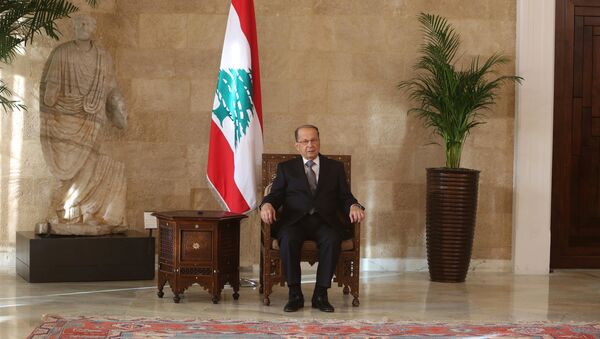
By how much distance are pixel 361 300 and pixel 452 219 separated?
5.12 ft

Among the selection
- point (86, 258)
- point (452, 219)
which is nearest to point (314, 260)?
point (452, 219)

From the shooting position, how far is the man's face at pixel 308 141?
7.11 meters

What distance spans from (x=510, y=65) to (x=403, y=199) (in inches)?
66.1

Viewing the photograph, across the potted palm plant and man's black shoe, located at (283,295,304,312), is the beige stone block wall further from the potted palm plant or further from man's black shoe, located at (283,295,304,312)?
man's black shoe, located at (283,295,304,312)

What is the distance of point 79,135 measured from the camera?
8.06 metres

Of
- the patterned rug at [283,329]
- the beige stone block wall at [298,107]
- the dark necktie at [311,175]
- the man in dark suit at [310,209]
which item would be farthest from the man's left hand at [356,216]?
the beige stone block wall at [298,107]

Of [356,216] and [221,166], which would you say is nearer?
[356,216]

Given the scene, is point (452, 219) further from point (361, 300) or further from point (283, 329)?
point (283, 329)

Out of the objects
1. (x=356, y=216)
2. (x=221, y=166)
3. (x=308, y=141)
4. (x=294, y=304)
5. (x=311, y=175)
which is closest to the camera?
(x=294, y=304)

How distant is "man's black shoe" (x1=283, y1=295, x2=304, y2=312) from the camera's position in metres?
6.74

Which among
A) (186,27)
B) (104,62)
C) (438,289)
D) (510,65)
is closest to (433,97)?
(510,65)

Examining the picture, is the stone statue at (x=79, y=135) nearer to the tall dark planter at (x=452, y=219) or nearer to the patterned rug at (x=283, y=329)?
the patterned rug at (x=283, y=329)

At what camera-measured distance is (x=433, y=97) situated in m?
8.72

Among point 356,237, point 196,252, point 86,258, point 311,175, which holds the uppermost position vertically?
point 311,175
